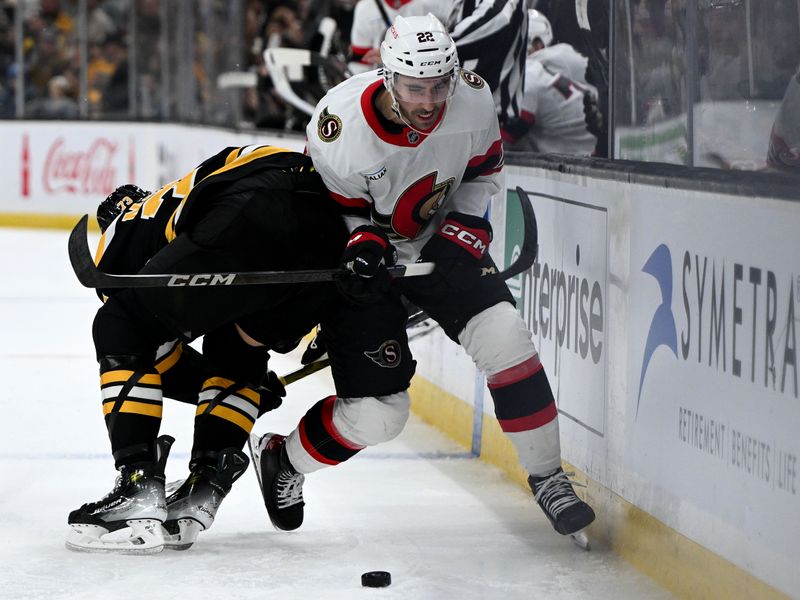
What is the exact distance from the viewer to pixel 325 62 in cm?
579

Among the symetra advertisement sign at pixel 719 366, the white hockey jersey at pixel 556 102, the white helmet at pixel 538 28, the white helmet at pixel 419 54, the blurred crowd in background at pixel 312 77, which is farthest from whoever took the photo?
the white helmet at pixel 538 28

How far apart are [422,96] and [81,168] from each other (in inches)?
328

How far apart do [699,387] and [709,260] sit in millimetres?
229

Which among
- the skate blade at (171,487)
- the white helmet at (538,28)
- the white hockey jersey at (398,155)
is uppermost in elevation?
the white helmet at (538,28)

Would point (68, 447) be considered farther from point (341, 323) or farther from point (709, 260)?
point (709, 260)

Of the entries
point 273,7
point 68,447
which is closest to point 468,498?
point 68,447

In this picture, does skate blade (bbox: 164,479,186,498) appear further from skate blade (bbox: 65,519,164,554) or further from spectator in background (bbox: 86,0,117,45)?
spectator in background (bbox: 86,0,117,45)

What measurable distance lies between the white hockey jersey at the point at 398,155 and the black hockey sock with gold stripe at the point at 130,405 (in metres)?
0.54

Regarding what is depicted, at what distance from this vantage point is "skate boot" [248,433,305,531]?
2973mm

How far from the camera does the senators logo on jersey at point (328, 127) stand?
2.75 metres

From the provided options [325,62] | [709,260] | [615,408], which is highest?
[325,62]

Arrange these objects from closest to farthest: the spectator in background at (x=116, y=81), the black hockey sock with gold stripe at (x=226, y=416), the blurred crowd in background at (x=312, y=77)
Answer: the blurred crowd in background at (x=312, y=77), the black hockey sock with gold stripe at (x=226, y=416), the spectator in background at (x=116, y=81)

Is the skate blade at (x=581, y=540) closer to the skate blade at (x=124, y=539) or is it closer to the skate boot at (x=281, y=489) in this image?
the skate boot at (x=281, y=489)

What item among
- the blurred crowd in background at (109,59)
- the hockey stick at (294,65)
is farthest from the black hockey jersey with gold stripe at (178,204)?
the blurred crowd in background at (109,59)
